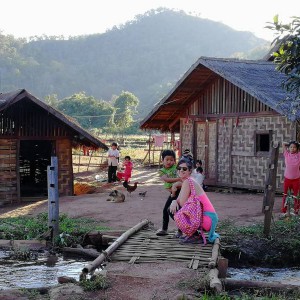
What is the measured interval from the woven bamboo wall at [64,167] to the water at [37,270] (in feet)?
23.5

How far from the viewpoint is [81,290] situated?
573 centimetres

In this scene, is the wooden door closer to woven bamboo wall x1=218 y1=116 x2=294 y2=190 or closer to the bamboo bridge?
woven bamboo wall x1=218 y1=116 x2=294 y2=190

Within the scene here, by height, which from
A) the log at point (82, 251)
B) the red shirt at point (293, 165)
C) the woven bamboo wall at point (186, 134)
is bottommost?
the log at point (82, 251)

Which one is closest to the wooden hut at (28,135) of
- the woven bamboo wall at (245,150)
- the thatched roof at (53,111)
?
the thatched roof at (53,111)

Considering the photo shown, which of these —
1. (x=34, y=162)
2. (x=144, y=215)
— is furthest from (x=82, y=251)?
(x=34, y=162)

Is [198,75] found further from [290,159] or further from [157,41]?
[157,41]

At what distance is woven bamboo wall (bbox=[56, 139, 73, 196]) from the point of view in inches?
627

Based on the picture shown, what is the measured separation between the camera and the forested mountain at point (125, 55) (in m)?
88.6

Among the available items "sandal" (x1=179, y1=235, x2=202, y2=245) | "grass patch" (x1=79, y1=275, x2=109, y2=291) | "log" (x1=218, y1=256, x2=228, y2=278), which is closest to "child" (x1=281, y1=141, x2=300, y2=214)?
"sandal" (x1=179, y1=235, x2=202, y2=245)

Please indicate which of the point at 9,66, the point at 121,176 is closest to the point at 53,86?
the point at 9,66

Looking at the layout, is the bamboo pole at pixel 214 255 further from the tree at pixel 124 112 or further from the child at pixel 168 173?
the tree at pixel 124 112

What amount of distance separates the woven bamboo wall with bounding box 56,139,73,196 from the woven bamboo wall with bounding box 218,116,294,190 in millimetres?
4611

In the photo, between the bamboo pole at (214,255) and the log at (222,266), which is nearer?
the bamboo pole at (214,255)

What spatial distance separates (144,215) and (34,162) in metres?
9.13
